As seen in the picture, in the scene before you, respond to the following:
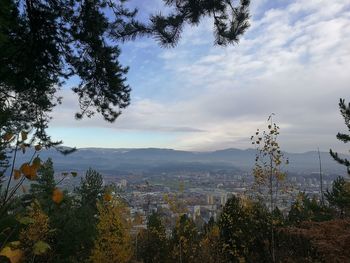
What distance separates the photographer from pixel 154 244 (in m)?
23.9

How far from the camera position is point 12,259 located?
1457 mm

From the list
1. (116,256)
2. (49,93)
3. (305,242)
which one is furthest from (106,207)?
(49,93)

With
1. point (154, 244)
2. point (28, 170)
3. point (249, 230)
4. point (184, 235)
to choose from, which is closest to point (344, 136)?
point (249, 230)

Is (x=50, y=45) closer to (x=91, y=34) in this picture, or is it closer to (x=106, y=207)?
(x=91, y=34)

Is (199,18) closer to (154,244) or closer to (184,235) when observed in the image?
(184,235)

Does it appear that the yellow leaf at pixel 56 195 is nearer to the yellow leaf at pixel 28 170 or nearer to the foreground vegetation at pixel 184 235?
the yellow leaf at pixel 28 170

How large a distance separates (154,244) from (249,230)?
1116cm

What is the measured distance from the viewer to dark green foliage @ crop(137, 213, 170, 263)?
2217 centimetres

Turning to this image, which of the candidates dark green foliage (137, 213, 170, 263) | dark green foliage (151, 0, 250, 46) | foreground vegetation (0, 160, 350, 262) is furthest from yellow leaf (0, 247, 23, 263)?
dark green foliage (137, 213, 170, 263)

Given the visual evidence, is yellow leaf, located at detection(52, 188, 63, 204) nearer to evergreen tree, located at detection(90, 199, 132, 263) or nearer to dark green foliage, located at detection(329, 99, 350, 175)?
dark green foliage, located at detection(329, 99, 350, 175)

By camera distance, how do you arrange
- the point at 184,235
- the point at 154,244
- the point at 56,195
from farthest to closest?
the point at 154,244, the point at 184,235, the point at 56,195

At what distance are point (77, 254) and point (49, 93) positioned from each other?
16.3m

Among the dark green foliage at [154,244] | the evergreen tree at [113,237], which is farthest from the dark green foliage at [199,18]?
the dark green foliage at [154,244]

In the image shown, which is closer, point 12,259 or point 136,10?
point 12,259
